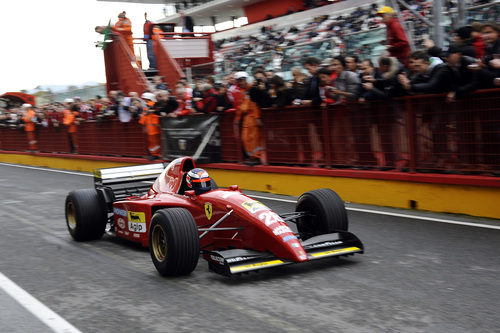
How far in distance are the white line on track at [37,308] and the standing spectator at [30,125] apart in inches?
702

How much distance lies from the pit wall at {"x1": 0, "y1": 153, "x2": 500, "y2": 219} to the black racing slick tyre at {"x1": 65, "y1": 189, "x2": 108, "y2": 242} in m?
3.83

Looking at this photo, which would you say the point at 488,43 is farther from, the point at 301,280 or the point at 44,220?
the point at 44,220

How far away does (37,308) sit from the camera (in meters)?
5.00

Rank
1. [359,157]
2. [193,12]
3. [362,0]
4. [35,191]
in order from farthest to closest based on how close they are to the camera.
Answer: [193,12] < [362,0] < [35,191] < [359,157]

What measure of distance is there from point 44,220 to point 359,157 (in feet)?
16.3

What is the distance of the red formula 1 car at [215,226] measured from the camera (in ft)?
17.9

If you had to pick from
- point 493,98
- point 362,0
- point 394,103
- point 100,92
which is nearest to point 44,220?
point 394,103

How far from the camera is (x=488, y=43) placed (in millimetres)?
8008

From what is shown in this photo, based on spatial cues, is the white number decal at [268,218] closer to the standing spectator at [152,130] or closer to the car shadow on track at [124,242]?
the car shadow on track at [124,242]

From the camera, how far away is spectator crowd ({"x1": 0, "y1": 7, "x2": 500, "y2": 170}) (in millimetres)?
7875

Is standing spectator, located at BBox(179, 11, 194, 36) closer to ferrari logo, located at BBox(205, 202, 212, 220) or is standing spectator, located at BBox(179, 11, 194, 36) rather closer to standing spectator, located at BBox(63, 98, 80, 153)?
standing spectator, located at BBox(63, 98, 80, 153)

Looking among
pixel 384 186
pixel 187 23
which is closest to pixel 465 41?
pixel 384 186

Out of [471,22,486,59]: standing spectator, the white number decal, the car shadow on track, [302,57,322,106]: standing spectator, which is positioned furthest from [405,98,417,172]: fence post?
the car shadow on track

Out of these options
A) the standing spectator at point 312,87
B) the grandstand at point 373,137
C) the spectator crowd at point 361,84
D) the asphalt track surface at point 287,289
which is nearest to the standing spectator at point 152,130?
the spectator crowd at point 361,84
